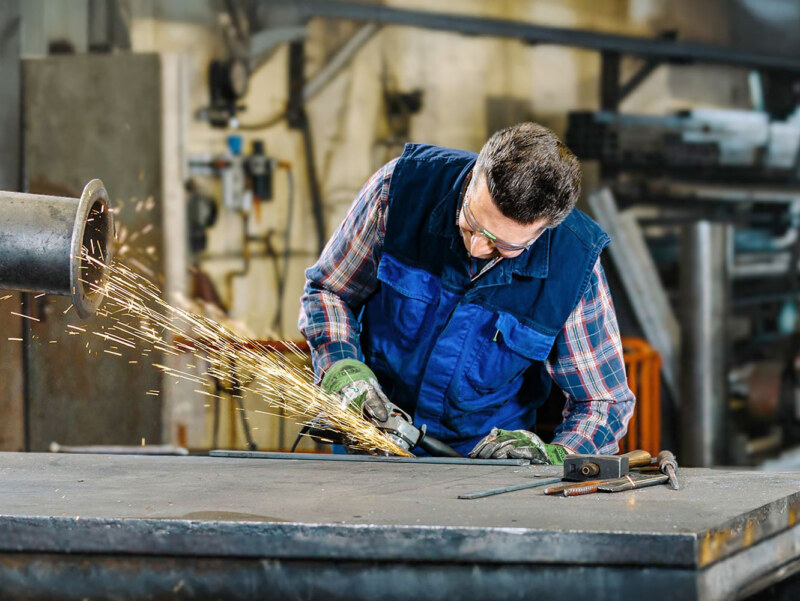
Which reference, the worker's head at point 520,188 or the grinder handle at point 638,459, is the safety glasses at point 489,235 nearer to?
the worker's head at point 520,188

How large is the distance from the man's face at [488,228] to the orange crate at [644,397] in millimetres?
2539

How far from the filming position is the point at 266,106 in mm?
4598

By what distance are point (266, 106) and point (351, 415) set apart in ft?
8.90

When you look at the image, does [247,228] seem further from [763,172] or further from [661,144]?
[763,172]

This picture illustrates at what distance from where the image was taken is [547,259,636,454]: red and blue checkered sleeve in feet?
7.54

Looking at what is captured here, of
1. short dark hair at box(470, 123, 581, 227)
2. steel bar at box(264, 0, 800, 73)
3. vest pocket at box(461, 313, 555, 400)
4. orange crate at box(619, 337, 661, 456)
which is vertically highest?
steel bar at box(264, 0, 800, 73)

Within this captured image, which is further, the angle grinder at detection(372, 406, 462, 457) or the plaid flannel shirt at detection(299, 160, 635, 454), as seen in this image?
the plaid flannel shirt at detection(299, 160, 635, 454)

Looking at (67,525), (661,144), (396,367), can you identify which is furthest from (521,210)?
(661,144)

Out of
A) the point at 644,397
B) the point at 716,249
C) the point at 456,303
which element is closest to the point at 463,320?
the point at 456,303

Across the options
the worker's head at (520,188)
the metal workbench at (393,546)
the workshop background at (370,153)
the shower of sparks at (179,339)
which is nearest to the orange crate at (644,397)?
the workshop background at (370,153)

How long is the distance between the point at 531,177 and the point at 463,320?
0.42 metres

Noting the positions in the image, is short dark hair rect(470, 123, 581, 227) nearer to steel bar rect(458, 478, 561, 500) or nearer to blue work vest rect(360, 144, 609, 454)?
blue work vest rect(360, 144, 609, 454)

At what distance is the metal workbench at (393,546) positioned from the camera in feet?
4.62

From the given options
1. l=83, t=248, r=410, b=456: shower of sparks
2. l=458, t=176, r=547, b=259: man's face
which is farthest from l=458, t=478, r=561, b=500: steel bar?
l=83, t=248, r=410, b=456: shower of sparks
